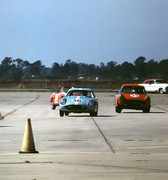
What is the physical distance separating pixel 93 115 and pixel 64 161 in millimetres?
17427

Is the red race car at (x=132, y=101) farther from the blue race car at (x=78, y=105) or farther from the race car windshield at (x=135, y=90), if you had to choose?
the blue race car at (x=78, y=105)

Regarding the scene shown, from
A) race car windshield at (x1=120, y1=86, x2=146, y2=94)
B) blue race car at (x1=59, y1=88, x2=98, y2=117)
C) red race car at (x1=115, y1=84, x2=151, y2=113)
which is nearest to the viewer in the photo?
blue race car at (x1=59, y1=88, x2=98, y2=117)

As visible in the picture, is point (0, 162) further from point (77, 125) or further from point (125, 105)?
point (125, 105)

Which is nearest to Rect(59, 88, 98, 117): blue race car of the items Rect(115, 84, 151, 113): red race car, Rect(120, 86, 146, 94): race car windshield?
Rect(115, 84, 151, 113): red race car

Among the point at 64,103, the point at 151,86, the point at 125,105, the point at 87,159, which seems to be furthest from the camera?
the point at 151,86

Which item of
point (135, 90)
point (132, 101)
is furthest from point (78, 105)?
point (135, 90)

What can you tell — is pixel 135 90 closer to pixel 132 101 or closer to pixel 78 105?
pixel 132 101

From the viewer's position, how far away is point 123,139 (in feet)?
59.6

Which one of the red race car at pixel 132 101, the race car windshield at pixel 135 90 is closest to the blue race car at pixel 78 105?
the red race car at pixel 132 101

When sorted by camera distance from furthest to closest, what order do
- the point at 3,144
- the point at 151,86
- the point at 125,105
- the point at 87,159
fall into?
the point at 151,86
the point at 125,105
the point at 3,144
the point at 87,159

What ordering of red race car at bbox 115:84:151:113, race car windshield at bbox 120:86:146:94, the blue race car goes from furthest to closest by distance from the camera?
race car windshield at bbox 120:86:146:94 → red race car at bbox 115:84:151:113 → the blue race car

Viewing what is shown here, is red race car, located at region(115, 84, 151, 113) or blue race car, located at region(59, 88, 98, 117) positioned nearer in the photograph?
blue race car, located at region(59, 88, 98, 117)

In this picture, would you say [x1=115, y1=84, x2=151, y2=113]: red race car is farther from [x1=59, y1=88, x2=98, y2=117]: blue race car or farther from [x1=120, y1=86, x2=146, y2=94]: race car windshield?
[x1=59, y1=88, x2=98, y2=117]: blue race car

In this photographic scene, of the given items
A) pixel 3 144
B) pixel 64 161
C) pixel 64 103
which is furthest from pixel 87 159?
pixel 64 103
